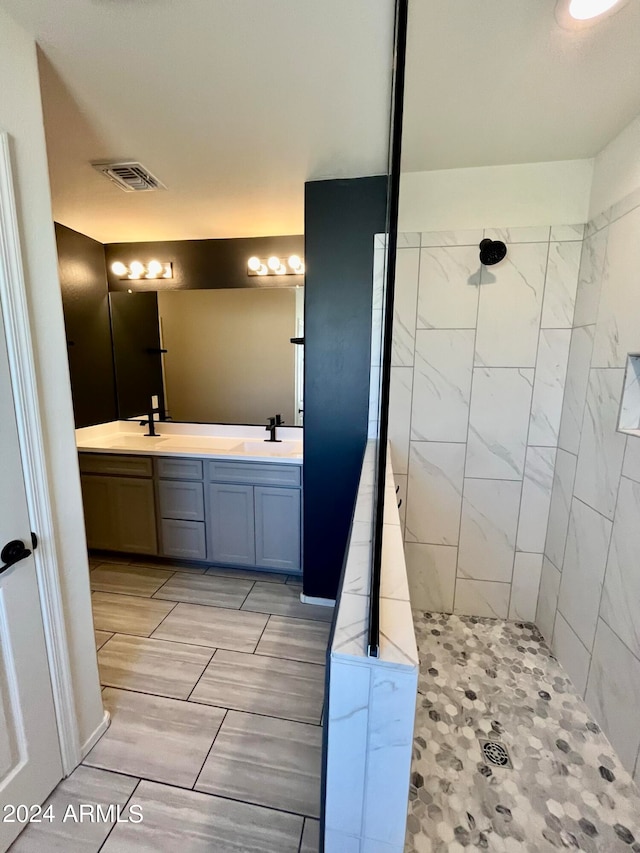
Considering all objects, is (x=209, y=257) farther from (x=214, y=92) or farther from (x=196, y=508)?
(x=196, y=508)

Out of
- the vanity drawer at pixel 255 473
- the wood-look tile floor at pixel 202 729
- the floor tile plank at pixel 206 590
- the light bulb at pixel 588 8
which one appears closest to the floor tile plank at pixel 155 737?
the wood-look tile floor at pixel 202 729

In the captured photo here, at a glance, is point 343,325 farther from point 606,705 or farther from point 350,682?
point 606,705

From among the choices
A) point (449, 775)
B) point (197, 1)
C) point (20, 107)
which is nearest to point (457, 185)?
point (197, 1)

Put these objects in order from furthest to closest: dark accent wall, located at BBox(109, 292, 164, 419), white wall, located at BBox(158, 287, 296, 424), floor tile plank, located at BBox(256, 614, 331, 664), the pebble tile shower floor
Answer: dark accent wall, located at BBox(109, 292, 164, 419)
white wall, located at BBox(158, 287, 296, 424)
floor tile plank, located at BBox(256, 614, 331, 664)
the pebble tile shower floor

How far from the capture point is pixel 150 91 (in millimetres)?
1269

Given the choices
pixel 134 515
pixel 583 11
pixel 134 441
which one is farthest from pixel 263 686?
pixel 583 11

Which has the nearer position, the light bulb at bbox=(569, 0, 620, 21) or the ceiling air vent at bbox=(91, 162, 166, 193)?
the light bulb at bbox=(569, 0, 620, 21)

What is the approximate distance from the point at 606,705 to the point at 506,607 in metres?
0.66

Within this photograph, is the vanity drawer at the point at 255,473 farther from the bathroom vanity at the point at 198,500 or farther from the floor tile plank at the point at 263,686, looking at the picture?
the floor tile plank at the point at 263,686

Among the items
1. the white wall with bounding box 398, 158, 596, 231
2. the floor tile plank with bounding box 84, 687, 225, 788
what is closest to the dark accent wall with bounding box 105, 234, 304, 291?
the white wall with bounding box 398, 158, 596, 231

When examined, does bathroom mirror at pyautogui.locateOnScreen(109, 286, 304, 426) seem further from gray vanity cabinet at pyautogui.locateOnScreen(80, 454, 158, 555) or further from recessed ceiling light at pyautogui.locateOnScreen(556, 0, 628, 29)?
recessed ceiling light at pyautogui.locateOnScreen(556, 0, 628, 29)

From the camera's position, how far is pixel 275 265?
2.50 m

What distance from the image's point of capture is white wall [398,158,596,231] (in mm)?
1705

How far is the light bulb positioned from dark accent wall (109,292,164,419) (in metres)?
2.64
